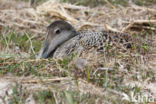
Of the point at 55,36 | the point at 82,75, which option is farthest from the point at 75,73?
the point at 55,36

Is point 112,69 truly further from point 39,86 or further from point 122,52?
point 39,86

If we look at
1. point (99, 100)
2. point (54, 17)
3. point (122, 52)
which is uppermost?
point (54, 17)

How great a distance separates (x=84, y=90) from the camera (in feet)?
13.2

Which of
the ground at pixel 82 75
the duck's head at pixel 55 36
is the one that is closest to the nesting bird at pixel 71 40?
the duck's head at pixel 55 36

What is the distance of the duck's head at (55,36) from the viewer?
5.44m

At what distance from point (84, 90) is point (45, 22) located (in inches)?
138

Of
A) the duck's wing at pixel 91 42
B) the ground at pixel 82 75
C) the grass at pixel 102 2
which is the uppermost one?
the grass at pixel 102 2

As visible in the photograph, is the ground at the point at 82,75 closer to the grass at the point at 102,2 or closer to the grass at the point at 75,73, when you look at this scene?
the grass at the point at 75,73

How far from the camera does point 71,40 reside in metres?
5.39

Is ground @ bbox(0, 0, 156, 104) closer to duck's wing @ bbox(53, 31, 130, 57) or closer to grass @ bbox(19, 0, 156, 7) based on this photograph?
duck's wing @ bbox(53, 31, 130, 57)

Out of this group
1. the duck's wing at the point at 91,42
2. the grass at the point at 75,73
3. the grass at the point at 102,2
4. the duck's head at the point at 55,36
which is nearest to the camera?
the grass at the point at 75,73

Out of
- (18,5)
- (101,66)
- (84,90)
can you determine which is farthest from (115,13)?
(84,90)

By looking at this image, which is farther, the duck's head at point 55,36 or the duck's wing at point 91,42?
the duck's head at point 55,36

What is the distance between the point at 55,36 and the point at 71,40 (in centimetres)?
29
